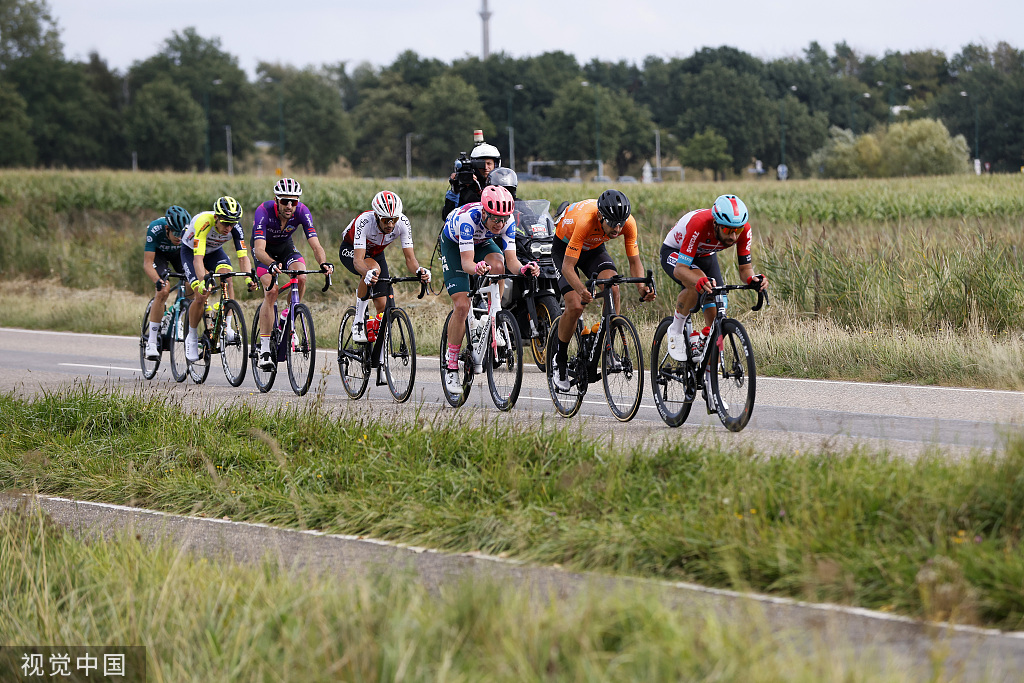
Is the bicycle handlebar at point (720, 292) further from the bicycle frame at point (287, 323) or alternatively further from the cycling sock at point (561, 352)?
the bicycle frame at point (287, 323)

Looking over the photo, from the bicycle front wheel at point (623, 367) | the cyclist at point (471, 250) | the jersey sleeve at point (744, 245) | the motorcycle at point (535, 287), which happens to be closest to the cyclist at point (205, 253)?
the cyclist at point (471, 250)

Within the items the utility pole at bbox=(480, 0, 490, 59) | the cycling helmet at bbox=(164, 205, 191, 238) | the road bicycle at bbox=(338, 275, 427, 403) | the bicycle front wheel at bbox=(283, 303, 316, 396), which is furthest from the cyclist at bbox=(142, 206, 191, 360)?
the utility pole at bbox=(480, 0, 490, 59)

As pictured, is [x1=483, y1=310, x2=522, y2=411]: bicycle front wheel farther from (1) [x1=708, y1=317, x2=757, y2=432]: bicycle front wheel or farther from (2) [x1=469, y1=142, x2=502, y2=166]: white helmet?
(2) [x1=469, y1=142, x2=502, y2=166]: white helmet

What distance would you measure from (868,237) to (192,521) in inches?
512

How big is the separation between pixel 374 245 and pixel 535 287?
169cm

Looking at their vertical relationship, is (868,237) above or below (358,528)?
above

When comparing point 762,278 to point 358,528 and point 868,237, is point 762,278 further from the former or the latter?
point 868,237

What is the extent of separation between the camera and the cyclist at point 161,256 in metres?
13.3

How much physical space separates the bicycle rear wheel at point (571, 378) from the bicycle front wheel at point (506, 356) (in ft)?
1.05

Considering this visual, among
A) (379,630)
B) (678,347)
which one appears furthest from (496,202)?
(379,630)

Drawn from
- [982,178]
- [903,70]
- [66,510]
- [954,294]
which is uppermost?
[903,70]

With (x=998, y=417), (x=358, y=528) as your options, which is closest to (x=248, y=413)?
(x=358, y=528)

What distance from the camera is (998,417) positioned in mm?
8883

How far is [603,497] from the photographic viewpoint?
5.93m
